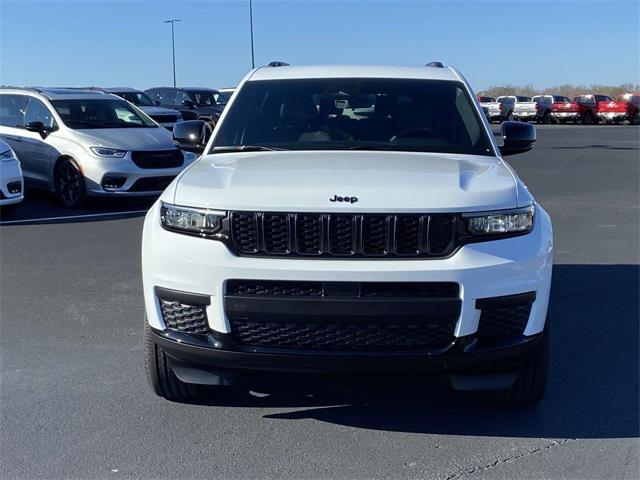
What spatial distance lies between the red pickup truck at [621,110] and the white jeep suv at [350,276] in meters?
40.5

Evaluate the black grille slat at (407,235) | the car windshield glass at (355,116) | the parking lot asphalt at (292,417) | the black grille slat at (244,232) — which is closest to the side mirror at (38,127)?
the parking lot asphalt at (292,417)

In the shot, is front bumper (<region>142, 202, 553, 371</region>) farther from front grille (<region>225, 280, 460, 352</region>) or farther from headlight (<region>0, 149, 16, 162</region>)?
headlight (<region>0, 149, 16, 162</region>)

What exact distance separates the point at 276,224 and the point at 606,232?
7.22m

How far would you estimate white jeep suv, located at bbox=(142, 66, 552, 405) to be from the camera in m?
3.63

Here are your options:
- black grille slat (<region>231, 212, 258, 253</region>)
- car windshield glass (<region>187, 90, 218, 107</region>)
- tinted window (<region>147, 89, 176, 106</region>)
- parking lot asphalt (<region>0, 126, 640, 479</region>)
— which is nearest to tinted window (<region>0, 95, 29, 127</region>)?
parking lot asphalt (<region>0, 126, 640, 479</region>)

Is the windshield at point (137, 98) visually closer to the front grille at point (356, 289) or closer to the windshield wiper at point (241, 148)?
the windshield wiper at point (241, 148)

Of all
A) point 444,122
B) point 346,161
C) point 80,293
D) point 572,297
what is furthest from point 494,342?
point 80,293

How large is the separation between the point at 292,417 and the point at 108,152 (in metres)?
8.61

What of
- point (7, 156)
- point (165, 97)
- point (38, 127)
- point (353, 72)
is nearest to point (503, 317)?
point (353, 72)

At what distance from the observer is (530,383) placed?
4172 mm

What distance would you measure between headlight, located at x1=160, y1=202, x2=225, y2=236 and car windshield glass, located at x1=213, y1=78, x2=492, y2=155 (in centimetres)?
125

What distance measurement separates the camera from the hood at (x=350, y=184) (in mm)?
3719

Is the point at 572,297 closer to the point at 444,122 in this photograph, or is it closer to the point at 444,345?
the point at 444,122

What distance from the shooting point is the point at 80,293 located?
691cm
